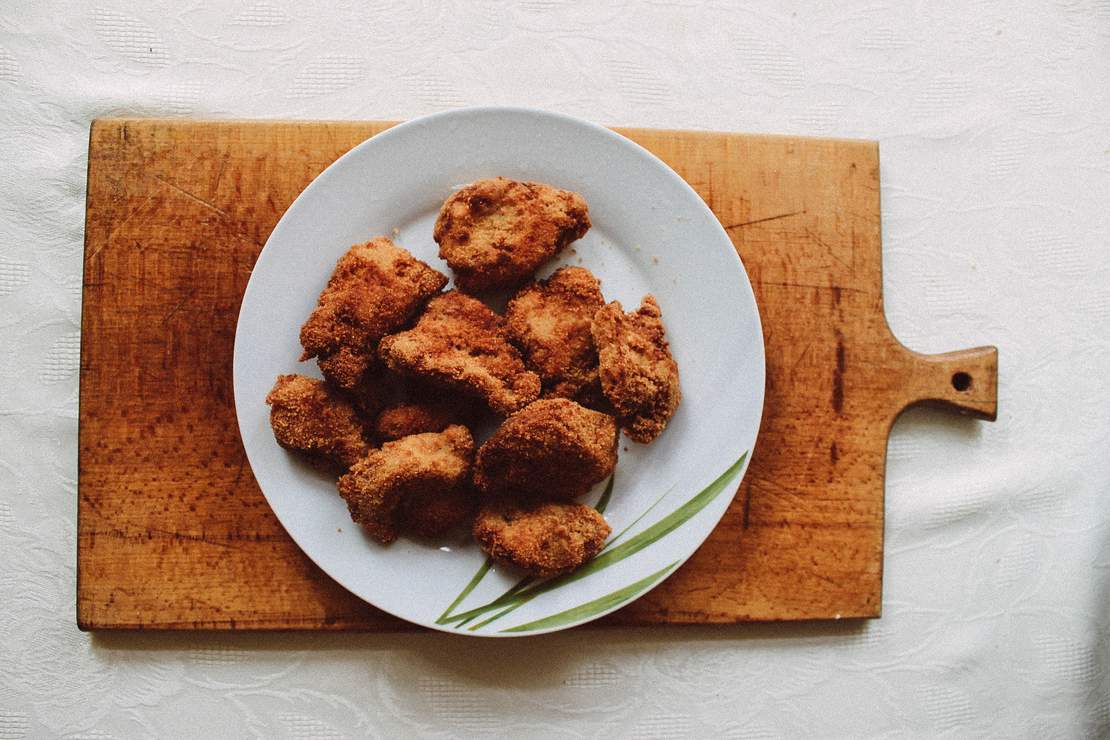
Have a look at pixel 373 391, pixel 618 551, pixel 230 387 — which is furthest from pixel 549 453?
pixel 230 387

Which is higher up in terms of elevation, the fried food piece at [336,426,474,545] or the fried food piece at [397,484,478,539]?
the fried food piece at [336,426,474,545]

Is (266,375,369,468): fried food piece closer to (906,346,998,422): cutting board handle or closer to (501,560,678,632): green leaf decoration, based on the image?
(501,560,678,632): green leaf decoration

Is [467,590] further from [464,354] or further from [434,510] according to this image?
[464,354]

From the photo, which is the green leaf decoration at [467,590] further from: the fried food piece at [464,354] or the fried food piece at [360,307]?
the fried food piece at [360,307]

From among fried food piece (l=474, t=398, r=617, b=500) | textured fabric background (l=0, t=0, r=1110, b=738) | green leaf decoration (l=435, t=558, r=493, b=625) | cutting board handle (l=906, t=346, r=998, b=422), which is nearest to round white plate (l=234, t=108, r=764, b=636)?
green leaf decoration (l=435, t=558, r=493, b=625)

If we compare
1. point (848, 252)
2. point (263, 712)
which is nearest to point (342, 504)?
point (263, 712)

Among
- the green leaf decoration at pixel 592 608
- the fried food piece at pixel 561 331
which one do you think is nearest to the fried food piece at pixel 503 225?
the fried food piece at pixel 561 331

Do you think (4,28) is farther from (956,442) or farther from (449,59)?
(956,442)
